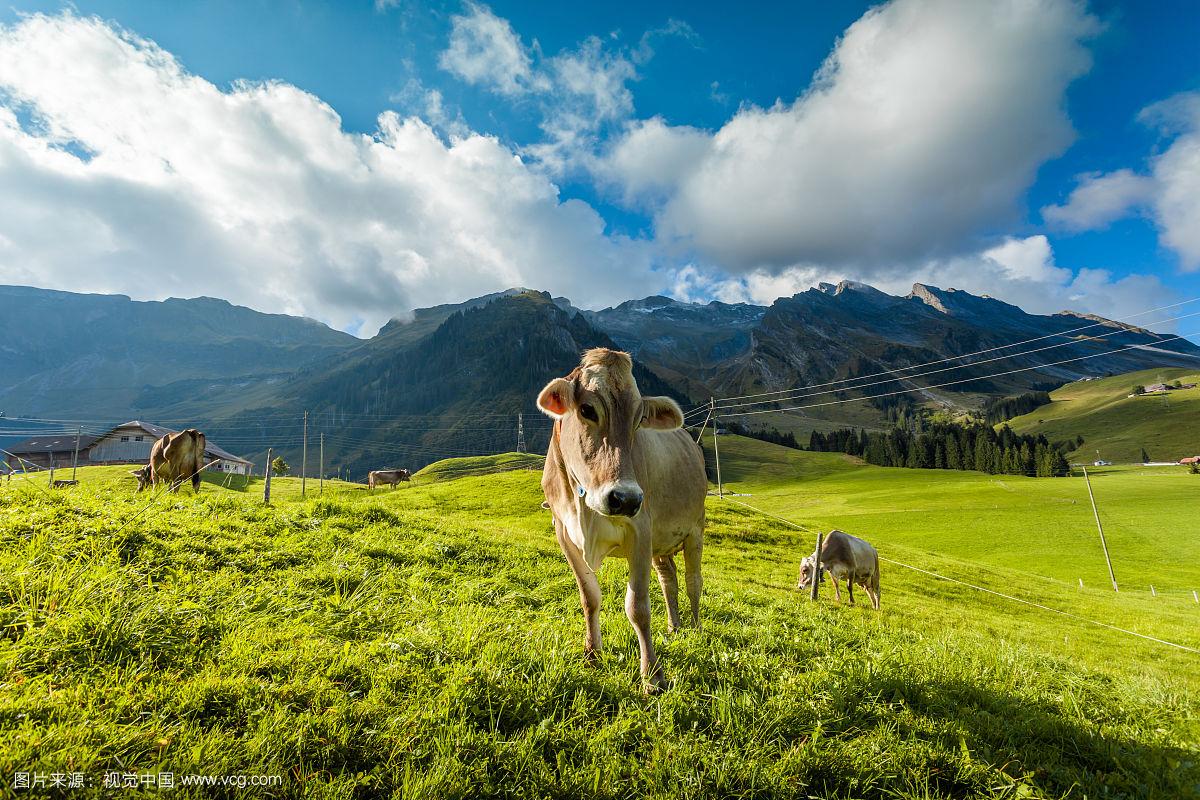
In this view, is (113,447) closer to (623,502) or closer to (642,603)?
(642,603)

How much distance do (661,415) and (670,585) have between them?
2827 millimetres

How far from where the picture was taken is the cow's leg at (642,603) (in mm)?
4535

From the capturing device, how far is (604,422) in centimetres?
450

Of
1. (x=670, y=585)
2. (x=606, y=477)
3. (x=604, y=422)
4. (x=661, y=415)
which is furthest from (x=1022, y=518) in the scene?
(x=606, y=477)

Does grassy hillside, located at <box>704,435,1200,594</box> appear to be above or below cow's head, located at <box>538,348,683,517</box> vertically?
below

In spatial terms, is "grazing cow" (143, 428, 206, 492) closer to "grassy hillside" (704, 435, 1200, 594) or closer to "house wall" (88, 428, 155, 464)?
"grassy hillside" (704, 435, 1200, 594)

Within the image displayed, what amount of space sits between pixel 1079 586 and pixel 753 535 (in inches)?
939

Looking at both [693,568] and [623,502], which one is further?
[693,568]

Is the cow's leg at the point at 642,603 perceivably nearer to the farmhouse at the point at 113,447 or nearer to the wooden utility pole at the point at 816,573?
the wooden utility pole at the point at 816,573

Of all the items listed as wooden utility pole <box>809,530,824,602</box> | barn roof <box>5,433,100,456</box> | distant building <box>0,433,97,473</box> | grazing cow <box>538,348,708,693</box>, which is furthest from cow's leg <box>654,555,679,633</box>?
barn roof <box>5,433,100,456</box>

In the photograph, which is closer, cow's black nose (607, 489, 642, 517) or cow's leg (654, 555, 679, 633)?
cow's black nose (607, 489, 642, 517)

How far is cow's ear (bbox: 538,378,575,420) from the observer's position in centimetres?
468

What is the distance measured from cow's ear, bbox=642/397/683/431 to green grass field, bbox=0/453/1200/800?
2.39m

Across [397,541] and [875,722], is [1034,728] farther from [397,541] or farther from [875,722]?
[397,541]
